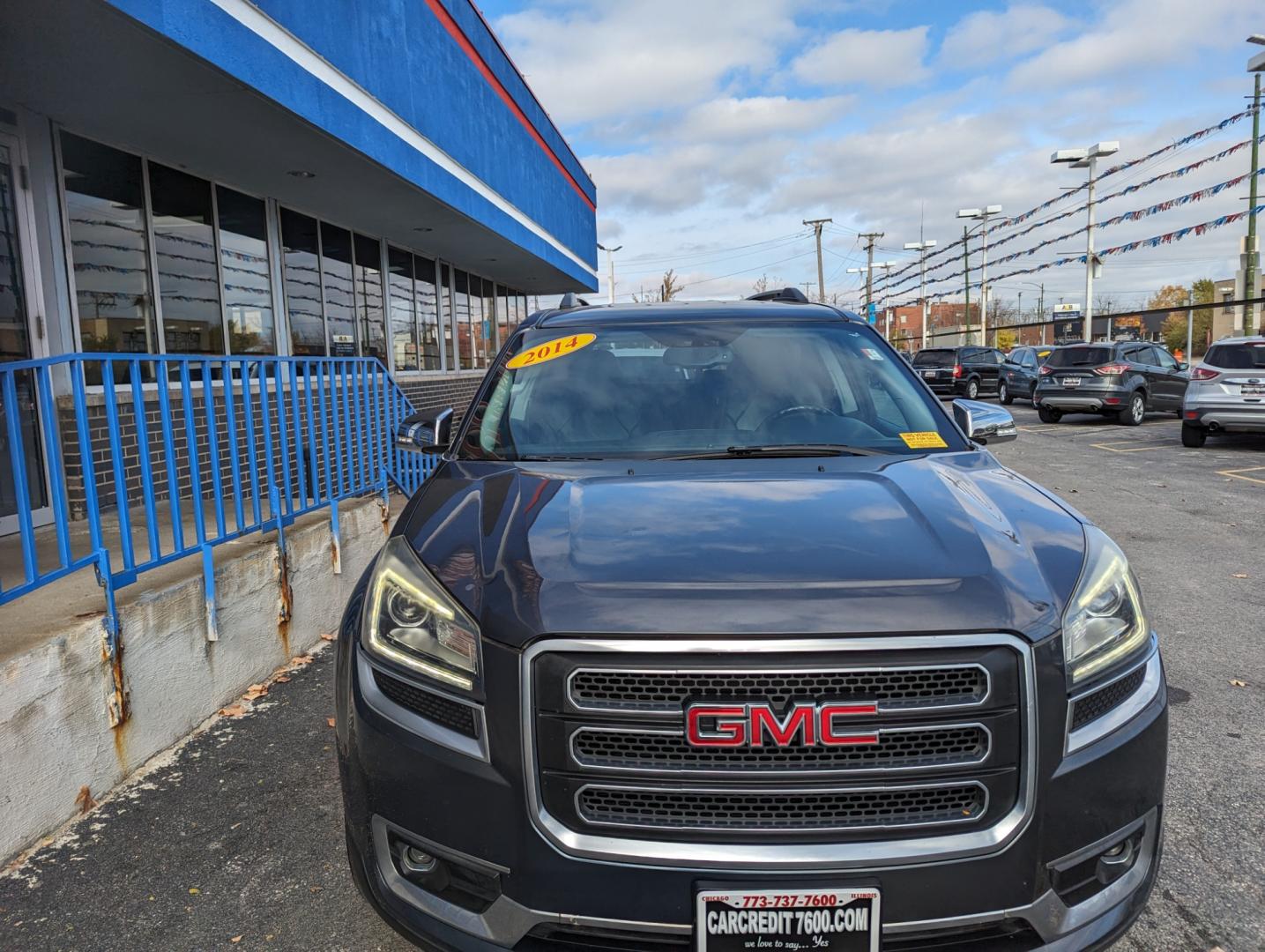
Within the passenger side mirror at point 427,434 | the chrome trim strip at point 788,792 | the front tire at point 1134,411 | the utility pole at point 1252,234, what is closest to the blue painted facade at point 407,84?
the passenger side mirror at point 427,434

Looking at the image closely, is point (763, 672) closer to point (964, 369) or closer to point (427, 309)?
point (427, 309)

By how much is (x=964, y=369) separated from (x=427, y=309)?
53.9 ft

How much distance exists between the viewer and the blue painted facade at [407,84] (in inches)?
226

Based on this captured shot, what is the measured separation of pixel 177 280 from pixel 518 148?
30.1 feet

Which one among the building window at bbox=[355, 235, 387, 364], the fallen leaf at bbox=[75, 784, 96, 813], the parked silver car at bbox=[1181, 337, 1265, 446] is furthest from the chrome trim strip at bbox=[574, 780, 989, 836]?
the parked silver car at bbox=[1181, 337, 1265, 446]

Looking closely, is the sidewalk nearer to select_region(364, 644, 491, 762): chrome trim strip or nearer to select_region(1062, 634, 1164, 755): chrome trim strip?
select_region(364, 644, 491, 762): chrome trim strip

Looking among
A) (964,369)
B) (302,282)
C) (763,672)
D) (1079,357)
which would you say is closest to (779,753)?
(763,672)

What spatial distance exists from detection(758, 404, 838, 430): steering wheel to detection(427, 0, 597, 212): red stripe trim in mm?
9776

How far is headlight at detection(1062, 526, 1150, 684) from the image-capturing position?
6.10 ft

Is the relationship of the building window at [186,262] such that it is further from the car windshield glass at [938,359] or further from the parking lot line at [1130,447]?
the car windshield glass at [938,359]

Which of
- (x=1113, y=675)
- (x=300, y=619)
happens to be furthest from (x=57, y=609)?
(x=1113, y=675)

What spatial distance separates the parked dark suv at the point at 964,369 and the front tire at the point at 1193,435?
10969mm

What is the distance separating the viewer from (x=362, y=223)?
12.0 meters

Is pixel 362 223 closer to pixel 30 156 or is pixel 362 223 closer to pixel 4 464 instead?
pixel 30 156
